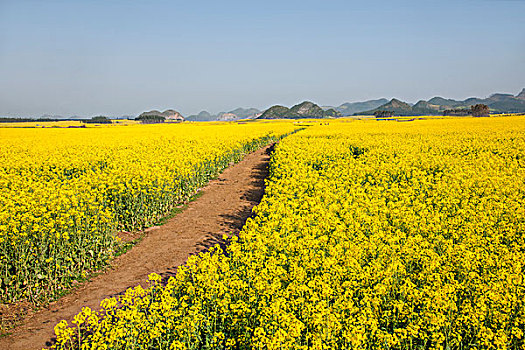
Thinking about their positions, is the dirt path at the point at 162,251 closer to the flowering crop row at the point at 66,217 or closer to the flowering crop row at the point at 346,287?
the flowering crop row at the point at 66,217

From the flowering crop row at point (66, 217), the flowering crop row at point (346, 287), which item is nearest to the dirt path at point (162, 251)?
the flowering crop row at point (66, 217)

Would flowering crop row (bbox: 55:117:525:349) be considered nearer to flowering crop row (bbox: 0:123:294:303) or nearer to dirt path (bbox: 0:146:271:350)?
dirt path (bbox: 0:146:271:350)

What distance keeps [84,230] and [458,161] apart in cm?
1581

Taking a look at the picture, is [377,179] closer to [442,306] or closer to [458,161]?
[458,161]

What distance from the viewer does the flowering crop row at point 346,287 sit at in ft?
15.3

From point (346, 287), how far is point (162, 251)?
743 centimetres

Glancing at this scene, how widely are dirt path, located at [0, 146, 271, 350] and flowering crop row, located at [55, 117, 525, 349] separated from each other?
2.48 feet

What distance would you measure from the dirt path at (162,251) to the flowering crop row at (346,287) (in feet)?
2.48

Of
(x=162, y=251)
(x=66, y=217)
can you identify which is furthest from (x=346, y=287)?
(x=66, y=217)

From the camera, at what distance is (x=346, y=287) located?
219 inches

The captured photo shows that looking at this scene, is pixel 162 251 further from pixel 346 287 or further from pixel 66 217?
pixel 346 287

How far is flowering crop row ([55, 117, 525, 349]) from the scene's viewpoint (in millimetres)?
4656

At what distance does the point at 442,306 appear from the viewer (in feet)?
15.9

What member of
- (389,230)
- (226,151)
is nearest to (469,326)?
(389,230)
